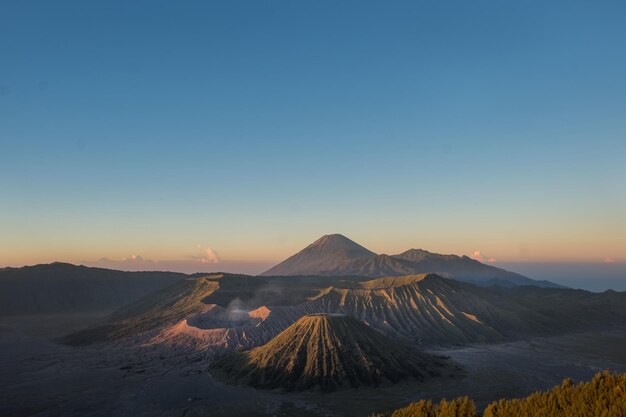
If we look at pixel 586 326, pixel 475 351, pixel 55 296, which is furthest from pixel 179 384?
pixel 55 296

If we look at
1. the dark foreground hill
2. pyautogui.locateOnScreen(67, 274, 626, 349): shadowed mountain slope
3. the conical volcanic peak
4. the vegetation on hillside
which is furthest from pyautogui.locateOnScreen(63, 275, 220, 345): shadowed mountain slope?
the vegetation on hillside

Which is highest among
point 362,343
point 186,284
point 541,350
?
point 186,284

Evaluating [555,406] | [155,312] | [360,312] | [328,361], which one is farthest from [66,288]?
[555,406]

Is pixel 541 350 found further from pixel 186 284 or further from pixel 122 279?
pixel 122 279

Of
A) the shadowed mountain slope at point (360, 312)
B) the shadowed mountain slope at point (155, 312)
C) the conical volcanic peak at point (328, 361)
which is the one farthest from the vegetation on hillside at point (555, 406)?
the shadowed mountain slope at point (155, 312)

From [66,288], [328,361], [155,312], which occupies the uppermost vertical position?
[66,288]

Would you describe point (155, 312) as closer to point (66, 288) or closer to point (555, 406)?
point (66, 288)
